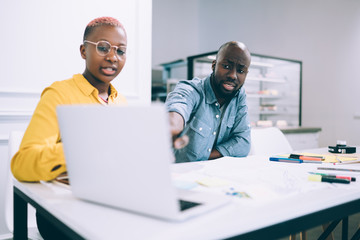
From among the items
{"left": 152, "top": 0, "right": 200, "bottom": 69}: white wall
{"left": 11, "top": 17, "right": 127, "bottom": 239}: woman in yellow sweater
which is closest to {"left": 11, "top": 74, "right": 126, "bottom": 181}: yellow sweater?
{"left": 11, "top": 17, "right": 127, "bottom": 239}: woman in yellow sweater

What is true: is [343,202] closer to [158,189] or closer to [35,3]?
[158,189]

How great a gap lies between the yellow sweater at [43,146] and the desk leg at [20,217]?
0.11 m

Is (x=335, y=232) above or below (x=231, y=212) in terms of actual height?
below

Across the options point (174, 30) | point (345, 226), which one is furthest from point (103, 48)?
point (174, 30)

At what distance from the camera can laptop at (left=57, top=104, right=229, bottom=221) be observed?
0.56m

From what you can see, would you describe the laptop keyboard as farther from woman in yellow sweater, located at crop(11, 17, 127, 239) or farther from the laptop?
woman in yellow sweater, located at crop(11, 17, 127, 239)

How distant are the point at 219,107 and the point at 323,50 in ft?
12.7

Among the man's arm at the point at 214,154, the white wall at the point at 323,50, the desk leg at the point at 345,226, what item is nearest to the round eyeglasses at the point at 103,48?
the man's arm at the point at 214,154

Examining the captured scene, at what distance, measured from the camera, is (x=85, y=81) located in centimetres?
130

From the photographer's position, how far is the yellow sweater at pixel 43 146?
910 mm

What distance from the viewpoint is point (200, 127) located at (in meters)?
1.72

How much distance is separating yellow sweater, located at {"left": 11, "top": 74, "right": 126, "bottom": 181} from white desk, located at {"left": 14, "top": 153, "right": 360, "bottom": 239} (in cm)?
4

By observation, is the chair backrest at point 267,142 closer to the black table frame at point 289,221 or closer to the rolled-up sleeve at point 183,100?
the rolled-up sleeve at point 183,100

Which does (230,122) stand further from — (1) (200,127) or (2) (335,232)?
(2) (335,232)
